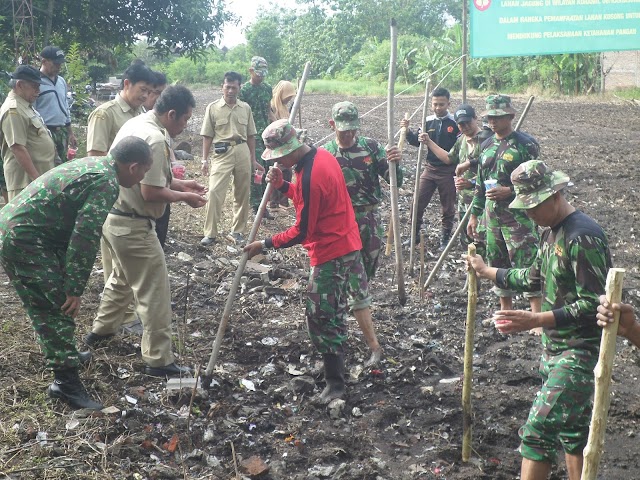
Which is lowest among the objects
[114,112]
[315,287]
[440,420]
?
[440,420]

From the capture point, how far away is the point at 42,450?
421 centimetres

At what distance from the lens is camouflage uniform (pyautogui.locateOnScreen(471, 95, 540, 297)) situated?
20.5ft

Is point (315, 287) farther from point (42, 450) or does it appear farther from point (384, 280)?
point (384, 280)

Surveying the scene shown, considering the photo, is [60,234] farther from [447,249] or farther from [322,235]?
[447,249]

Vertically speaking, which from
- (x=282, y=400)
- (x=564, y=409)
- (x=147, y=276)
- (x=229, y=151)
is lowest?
(x=282, y=400)

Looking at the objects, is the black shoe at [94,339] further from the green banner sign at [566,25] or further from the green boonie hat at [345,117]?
the green banner sign at [566,25]

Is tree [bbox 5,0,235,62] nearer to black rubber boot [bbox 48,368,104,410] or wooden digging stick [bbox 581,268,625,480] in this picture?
black rubber boot [bbox 48,368,104,410]

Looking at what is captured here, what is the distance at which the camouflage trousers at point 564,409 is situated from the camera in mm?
3627

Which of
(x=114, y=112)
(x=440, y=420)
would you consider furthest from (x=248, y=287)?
(x=440, y=420)

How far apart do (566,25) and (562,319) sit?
747cm

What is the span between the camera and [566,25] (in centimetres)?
991

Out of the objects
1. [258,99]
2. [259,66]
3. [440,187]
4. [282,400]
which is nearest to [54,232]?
[282,400]

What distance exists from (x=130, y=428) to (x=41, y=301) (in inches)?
39.2

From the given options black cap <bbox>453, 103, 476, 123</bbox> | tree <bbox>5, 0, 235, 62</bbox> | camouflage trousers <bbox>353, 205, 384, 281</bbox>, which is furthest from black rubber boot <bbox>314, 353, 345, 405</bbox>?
tree <bbox>5, 0, 235, 62</bbox>
